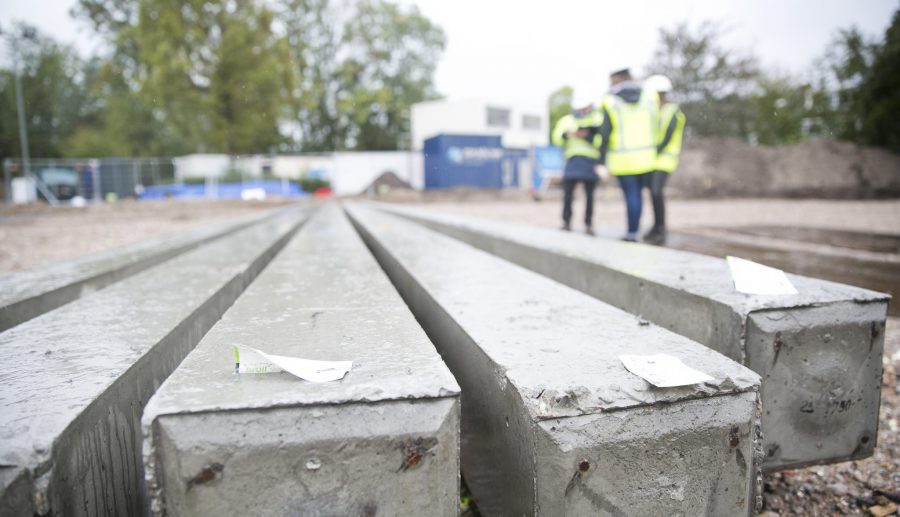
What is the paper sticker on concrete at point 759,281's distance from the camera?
4.45ft

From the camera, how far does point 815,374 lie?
4.07 feet

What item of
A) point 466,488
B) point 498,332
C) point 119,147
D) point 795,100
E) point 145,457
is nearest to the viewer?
point 145,457

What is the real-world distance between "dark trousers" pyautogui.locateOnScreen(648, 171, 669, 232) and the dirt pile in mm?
15184

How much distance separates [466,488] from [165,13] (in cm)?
2437

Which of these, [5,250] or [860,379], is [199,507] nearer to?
[860,379]

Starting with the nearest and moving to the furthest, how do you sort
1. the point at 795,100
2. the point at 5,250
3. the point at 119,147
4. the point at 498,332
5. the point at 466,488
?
1. the point at 498,332
2. the point at 466,488
3. the point at 5,250
4. the point at 795,100
5. the point at 119,147

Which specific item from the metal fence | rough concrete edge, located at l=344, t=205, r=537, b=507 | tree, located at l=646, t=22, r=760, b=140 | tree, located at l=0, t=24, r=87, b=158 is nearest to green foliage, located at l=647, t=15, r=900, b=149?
tree, located at l=646, t=22, r=760, b=140

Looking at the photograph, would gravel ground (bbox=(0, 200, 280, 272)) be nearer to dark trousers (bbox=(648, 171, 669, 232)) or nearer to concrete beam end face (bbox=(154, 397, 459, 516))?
concrete beam end face (bbox=(154, 397, 459, 516))

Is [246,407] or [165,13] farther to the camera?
[165,13]

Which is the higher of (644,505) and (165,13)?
(165,13)

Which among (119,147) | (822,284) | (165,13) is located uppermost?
(165,13)

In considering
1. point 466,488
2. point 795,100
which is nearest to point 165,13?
point 466,488

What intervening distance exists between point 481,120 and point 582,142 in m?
30.5

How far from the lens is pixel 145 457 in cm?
76
